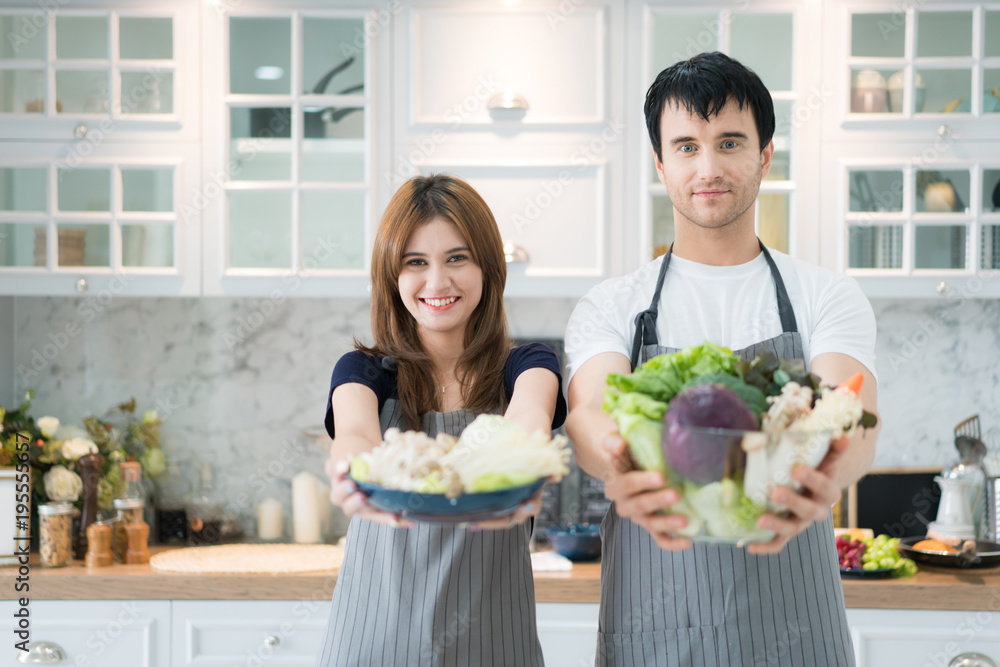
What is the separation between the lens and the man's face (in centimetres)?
129

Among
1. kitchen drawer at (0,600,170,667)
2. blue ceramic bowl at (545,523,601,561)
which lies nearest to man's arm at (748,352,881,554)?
blue ceramic bowl at (545,523,601,561)

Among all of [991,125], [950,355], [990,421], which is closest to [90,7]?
[991,125]

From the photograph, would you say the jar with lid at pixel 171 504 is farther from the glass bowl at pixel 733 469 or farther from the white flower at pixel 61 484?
the glass bowl at pixel 733 469

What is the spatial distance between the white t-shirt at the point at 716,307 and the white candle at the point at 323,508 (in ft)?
4.75

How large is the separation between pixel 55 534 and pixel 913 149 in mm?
2524

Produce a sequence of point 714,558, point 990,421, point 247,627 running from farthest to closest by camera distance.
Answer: point 990,421, point 247,627, point 714,558

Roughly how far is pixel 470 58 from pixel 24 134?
50.1 inches

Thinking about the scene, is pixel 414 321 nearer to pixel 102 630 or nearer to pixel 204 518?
pixel 102 630

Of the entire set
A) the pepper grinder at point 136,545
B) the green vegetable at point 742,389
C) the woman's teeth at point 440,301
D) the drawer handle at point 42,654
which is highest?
the woman's teeth at point 440,301

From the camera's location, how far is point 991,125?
229 cm

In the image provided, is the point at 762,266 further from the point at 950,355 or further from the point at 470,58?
the point at 950,355

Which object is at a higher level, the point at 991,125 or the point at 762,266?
the point at 991,125

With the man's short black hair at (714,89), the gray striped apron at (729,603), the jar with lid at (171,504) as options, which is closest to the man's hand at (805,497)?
the gray striped apron at (729,603)

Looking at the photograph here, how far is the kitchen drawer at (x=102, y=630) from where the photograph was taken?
Answer: 2.15 metres
